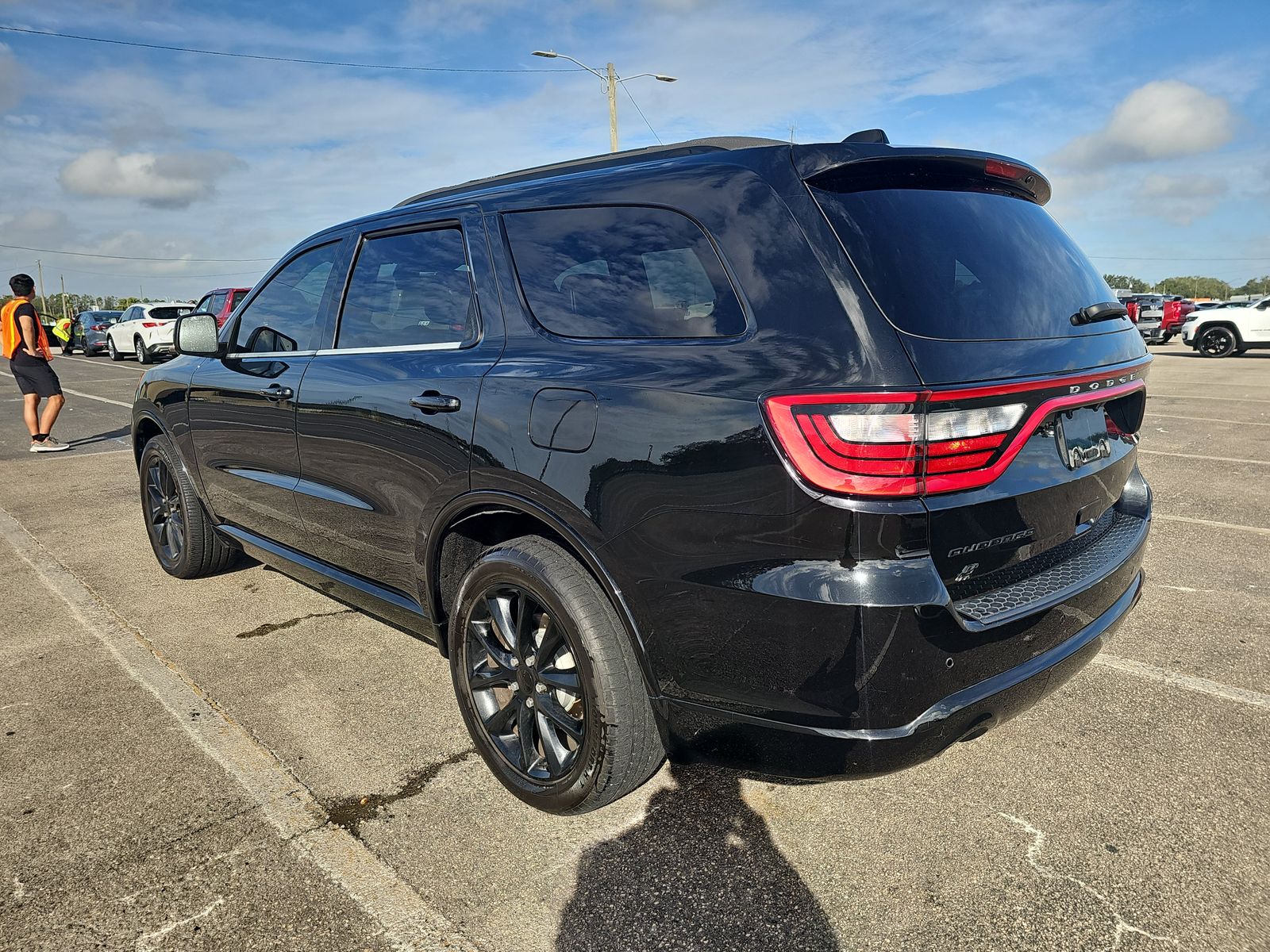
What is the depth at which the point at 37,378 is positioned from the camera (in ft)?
30.0

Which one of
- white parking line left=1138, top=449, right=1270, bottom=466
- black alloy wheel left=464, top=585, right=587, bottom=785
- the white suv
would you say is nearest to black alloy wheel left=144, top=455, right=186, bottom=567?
black alloy wheel left=464, top=585, right=587, bottom=785

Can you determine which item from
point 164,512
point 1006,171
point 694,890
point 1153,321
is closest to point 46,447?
point 164,512

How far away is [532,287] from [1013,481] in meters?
1.40

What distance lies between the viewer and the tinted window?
208cm

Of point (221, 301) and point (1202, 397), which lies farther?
point (221, 301)

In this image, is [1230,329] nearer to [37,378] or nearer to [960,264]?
[960,264]

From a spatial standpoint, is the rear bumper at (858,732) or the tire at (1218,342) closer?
the rear bumper at (858,732)

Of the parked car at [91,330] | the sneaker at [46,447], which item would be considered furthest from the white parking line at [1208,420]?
the parked car at [91,330]

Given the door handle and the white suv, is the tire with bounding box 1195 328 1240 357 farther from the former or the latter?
the white suv

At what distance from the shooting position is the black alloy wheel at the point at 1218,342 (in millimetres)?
22445

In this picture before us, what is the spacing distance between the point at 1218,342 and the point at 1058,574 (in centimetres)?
2521

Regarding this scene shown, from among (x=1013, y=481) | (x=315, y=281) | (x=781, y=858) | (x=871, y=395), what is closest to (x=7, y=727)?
(x=315, y=281)

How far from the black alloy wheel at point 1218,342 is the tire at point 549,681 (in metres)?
25.6

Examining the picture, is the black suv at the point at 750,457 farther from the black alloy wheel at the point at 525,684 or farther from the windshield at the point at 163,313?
the windshield at the point at 163,313
